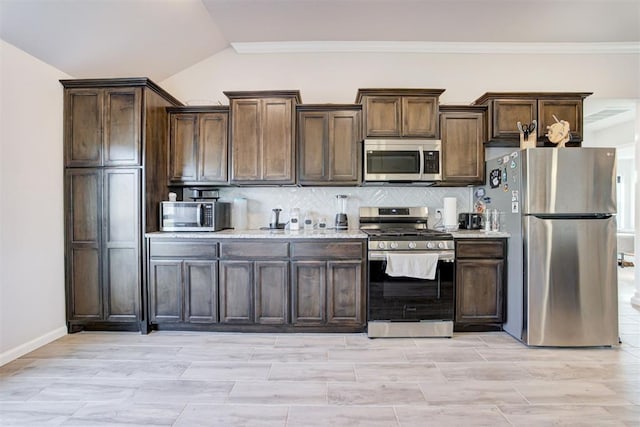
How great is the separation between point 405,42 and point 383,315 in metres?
3.16

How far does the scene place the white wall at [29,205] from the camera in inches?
99.7

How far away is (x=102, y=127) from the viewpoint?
307 cm

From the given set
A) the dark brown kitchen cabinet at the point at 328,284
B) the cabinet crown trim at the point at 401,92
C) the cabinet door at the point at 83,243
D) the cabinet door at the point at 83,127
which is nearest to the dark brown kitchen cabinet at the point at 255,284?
the dark brown kitchen cabinet at the point at 328,284

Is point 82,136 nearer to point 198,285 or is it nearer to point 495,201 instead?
point 198,285

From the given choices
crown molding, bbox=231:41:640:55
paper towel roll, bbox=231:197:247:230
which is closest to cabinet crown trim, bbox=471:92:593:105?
crown molding, bbox=231:41:640:55

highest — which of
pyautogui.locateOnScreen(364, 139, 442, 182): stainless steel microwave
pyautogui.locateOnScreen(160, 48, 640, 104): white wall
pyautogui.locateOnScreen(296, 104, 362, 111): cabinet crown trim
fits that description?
pyautogui.locateOnScreen(160, 48, 640, 104): white wall

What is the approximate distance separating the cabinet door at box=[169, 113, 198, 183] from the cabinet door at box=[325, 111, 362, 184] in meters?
1.52

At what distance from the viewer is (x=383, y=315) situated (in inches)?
118

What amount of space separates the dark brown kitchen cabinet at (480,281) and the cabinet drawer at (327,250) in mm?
1019

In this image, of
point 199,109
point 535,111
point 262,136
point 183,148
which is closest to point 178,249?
point 183,148

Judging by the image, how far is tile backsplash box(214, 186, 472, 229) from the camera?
382 centimetres

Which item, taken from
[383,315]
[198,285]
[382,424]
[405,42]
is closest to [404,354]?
[383,315]

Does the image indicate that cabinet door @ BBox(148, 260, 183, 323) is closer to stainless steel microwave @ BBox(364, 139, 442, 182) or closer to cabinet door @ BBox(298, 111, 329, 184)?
cabinet door @ BBox(298, 111, 329, 184)

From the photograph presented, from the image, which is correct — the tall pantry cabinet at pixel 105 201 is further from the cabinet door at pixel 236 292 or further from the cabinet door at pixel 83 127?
the cabinet door at pixel 236 292
